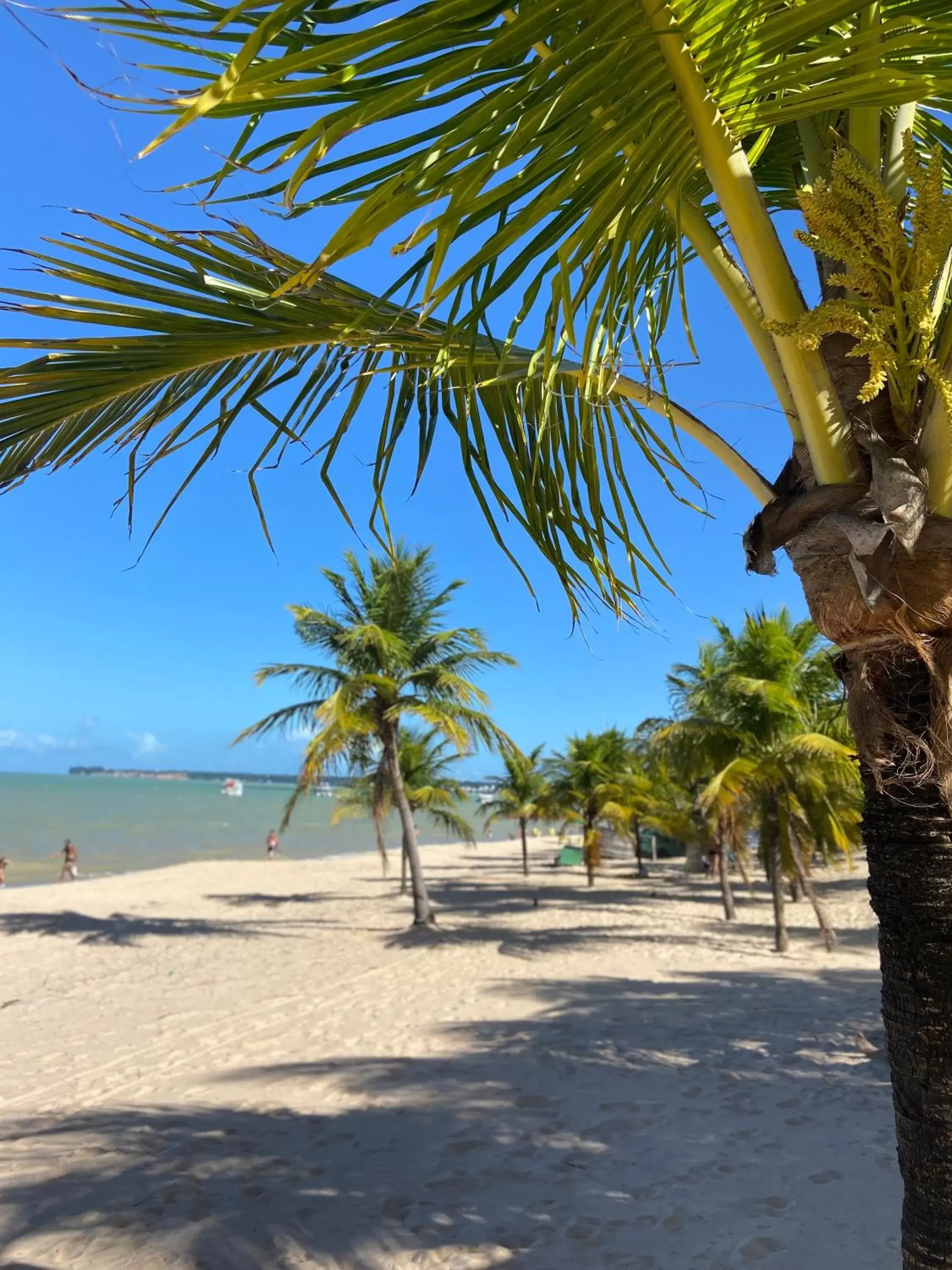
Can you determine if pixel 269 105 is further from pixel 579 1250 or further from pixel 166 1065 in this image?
pixel 166 1065

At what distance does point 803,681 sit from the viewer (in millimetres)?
11969

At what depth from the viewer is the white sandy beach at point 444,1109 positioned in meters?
3.62

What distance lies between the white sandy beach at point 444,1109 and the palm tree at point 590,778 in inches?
411

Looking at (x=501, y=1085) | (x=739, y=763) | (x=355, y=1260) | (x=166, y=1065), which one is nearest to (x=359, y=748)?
(x=739, y=763)

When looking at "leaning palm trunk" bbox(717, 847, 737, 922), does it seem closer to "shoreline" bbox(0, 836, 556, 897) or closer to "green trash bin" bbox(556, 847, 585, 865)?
"shoreline" bbox(0, 836, 556, 897)

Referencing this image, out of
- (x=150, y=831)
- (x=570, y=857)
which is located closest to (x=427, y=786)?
(x=570, y=857)

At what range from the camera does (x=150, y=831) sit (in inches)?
1774

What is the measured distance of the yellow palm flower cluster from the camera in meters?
1.39

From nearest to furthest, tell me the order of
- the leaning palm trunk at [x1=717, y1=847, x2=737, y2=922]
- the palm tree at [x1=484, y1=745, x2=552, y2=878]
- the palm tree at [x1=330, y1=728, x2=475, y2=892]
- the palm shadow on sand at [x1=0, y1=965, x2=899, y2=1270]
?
the palm shadow on sand at [x1=0, y1=965, x2=899, y2=1270] → the leaning palm trunk at [x1=717, y1=847, x2=737, y2=922] → the palm tree at [x1=330, y1=728, x2=475, y2=892] → the palm tree at [x1=484, y1=745, x2=552, y2=878]

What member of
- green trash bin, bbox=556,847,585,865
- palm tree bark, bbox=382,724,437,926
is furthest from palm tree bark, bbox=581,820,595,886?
palm tree bark, bbox=382,724,437,926

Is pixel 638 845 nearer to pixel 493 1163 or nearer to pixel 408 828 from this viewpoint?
pixel 408 828

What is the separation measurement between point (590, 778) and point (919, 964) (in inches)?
842

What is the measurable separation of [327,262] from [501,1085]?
19.3 feet

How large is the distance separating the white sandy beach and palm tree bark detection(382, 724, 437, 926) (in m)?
1.85
